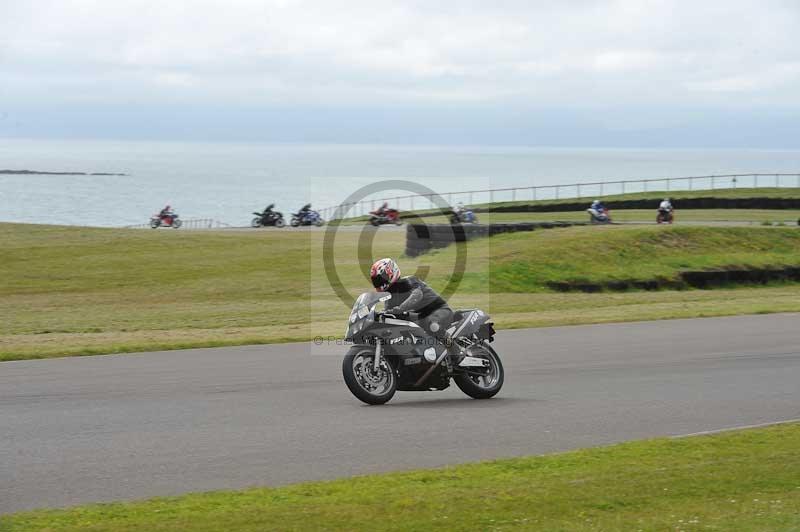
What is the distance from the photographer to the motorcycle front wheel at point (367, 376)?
1220cm

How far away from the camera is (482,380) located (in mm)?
13312

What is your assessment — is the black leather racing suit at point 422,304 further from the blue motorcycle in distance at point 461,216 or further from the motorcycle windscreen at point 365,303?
the blue motorcycle in distance at point 461,216

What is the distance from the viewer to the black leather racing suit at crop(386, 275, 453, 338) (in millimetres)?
12391

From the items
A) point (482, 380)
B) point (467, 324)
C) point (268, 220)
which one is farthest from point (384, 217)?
point (467, 324)

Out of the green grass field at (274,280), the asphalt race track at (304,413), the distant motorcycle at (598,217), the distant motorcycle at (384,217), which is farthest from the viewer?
the distant motorcycle at (384,217)

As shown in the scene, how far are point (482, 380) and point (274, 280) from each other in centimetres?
2221

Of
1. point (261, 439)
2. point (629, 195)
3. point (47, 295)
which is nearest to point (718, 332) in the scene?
point (261, 439)

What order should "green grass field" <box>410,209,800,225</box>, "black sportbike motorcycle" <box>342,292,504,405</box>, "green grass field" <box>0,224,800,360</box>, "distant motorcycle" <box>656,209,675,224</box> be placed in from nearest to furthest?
"black sportbike motorcycle" <box>342,292,504,405</box> < "green grass field" <box>0,224,800,360</box> < "distant motorcycle" <box>656,209,675,224</box> < "green grass field" <box>410,209,800,225</box>

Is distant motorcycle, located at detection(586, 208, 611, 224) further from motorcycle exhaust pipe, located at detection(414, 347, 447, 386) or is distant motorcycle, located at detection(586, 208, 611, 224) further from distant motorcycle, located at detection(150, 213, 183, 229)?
motorcycle exhaust pipe, located at detection(414, 347, 447, 386)

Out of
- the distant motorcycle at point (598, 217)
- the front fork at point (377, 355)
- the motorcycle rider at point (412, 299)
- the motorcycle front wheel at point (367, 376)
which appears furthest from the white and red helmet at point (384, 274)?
the distant motorcycle at point (598, 217)

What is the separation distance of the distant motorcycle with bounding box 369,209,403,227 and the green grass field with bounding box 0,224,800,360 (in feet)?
28.8

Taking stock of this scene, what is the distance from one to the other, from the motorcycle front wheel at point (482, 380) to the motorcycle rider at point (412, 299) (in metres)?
0.54

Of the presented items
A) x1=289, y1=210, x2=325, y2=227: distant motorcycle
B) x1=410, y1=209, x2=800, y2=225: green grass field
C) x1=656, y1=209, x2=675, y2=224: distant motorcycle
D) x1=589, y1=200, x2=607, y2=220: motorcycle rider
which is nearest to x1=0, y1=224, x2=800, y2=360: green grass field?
x1=589, y1=200, x2=607, y2=220: motorcycle rider

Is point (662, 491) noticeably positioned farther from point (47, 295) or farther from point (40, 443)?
point (47, 295)
